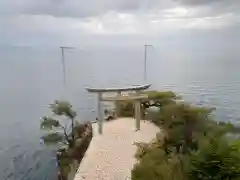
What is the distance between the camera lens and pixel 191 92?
35469mm

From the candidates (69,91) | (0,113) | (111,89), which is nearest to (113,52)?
(69,91)

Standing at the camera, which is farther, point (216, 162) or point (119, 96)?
point (119, 96)

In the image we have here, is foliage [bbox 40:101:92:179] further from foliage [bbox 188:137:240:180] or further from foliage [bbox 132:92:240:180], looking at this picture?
foliage [bbox 188:137:240:180]

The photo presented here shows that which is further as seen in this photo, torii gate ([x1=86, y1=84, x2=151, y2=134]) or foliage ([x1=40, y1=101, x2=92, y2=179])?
foliage ([x1=40, y1=101, x2=92, y2=179])

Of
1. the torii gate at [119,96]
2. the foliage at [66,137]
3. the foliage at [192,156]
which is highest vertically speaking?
the torii gate at [119,96]

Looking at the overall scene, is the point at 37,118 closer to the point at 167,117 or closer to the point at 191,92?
the point at 191,92

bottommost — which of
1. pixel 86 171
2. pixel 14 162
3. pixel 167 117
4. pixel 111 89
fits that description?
pixel 14 162

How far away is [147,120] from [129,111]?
93 cm

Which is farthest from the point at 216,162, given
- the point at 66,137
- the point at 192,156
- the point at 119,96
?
the point at 66,137

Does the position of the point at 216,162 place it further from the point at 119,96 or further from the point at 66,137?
the point at 66,137

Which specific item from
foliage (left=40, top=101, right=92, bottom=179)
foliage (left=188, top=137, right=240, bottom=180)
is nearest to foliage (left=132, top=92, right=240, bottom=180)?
foliage (left=188, top=137, right=240, bottom=180)

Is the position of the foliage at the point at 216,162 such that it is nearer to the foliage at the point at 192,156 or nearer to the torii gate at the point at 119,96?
the foliage at the point at 192,156

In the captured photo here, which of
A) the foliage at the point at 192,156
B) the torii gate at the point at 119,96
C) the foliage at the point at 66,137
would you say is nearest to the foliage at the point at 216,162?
the foliage at the point at 192,156

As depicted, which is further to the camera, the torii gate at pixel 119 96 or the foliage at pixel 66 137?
the foliage at pixel 66 137
